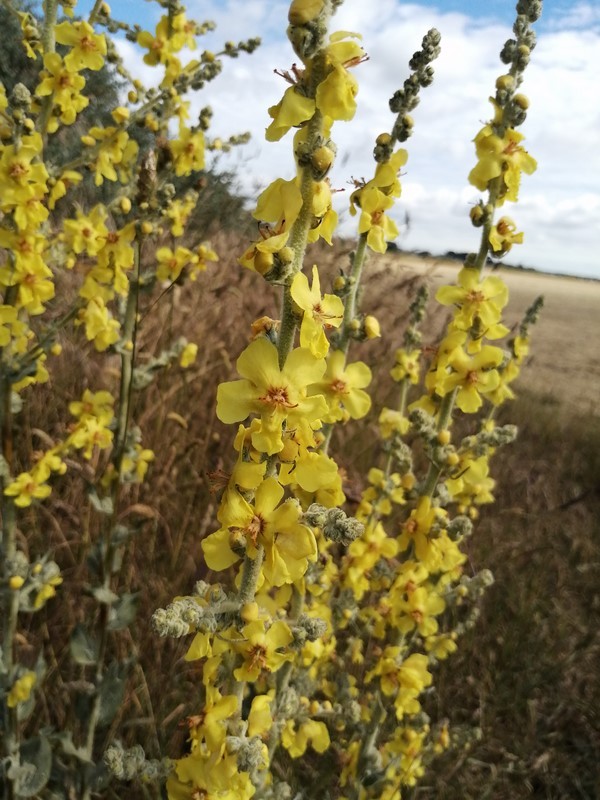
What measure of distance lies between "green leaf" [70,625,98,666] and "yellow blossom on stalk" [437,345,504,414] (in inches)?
68.8

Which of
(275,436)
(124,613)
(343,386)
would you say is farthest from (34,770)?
(275,436)

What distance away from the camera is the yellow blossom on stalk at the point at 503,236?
6.99ft

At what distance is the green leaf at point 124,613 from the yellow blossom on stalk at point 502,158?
6.84ft

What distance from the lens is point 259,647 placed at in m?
1.38

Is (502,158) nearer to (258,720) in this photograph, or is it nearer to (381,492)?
(381,492)

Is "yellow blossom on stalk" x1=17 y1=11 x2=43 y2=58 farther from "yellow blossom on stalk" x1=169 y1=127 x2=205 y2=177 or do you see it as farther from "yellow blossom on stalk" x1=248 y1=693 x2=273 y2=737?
"yellow blossom on stalk" x1=248 y1=693 x2=273 y2=737

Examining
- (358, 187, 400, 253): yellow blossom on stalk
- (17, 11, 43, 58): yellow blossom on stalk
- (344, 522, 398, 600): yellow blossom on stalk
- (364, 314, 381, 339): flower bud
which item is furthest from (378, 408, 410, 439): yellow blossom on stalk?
(17, 11, 43, 58): yellow blossom on stalk

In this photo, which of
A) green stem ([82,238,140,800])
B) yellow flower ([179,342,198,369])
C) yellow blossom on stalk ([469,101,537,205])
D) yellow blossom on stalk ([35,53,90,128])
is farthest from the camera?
yellow flower ([179,342,198,369])

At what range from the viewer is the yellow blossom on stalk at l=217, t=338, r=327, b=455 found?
3.87 ft

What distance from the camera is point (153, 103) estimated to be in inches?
111

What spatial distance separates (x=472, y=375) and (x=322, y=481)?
3.72 ft

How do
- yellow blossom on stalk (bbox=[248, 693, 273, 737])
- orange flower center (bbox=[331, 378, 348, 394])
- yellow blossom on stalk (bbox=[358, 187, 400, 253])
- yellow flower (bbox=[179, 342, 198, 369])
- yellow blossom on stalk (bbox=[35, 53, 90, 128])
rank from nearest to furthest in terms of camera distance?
yellow blossom on stalk (bbox=[248, 693, 273, 737]) → yellow blossom on stalk (bbox=[358, 187, 400, 253]) → orange flower center (bbox=[331, 378, 348, 394]) → yellow blossom on stalk (bbox=[35, 53, 90, 128]) → yellow flower (bbox=[179, 342, 198, 369])

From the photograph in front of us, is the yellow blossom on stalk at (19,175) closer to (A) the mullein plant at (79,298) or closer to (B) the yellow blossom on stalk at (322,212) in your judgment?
(A) the mullein plant at (79,298)

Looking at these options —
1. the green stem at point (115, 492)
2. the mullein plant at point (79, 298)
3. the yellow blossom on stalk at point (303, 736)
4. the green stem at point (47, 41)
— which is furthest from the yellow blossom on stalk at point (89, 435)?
the yellow blossom on stalk at point (303, 736)
